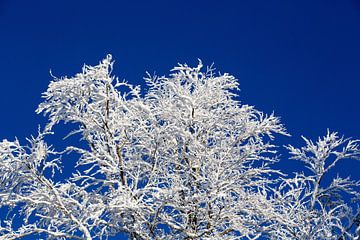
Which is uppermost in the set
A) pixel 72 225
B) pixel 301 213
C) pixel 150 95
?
pixel 150 95

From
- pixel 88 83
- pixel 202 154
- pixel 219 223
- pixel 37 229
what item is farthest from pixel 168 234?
pixel 88 83

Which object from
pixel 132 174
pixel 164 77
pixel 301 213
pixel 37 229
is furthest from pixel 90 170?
pixel 301 213

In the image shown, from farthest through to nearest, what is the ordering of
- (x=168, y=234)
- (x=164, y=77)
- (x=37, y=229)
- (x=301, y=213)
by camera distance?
(x=164, y=77), (x=301, y=213), (x=168, y=234), (x=37, y=229)

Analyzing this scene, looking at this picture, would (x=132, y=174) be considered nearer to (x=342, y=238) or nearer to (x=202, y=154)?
(x=202, y=154)

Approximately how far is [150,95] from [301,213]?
14.1 feet

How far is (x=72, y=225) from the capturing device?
9.07 meters

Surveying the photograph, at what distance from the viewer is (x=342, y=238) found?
10.1 m

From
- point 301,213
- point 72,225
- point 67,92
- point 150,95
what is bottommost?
point 72,225

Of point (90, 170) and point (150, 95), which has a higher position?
point (150, 95)

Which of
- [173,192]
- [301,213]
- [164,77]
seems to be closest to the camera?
[173,192]

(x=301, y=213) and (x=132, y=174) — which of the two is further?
(x=301, y=213)

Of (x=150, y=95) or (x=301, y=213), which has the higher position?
(x=150, y=95)

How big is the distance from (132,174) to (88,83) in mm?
1950

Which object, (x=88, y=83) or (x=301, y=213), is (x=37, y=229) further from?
(x=301, y=213)
